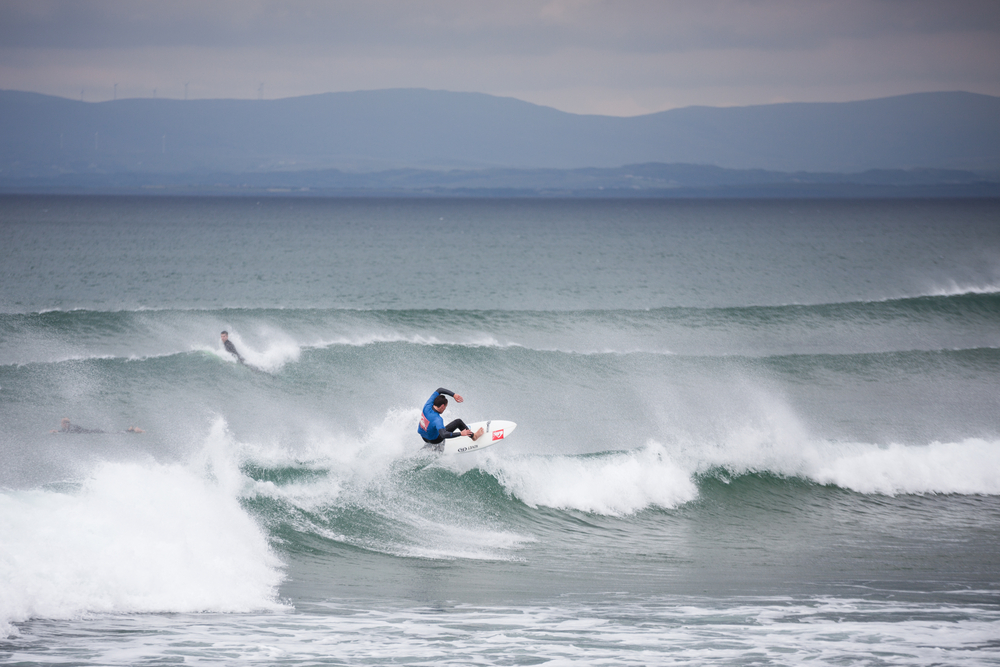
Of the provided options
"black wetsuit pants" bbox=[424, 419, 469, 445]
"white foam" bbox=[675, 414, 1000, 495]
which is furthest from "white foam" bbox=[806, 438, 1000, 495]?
"black wetsuit pants" bbox=[424, 419, 469, 445]

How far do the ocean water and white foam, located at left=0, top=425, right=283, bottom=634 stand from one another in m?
0.04

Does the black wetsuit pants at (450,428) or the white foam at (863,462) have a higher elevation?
the black wetsuit pants at (450,428)

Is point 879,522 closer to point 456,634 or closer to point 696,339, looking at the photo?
point 456,634

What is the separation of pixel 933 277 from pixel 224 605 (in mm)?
48148

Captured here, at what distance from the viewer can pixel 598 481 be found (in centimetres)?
1474

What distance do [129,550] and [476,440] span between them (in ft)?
19.5

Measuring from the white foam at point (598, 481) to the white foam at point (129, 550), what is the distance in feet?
15.4

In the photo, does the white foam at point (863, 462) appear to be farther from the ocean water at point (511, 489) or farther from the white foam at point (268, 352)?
the white foam at point (268, 352)

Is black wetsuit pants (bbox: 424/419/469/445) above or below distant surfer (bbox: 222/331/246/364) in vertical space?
below

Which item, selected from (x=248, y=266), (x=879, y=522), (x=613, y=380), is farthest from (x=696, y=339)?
(x=248, y=266)

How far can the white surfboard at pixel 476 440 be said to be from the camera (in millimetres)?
14297

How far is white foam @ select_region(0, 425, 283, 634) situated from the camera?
9297 mm

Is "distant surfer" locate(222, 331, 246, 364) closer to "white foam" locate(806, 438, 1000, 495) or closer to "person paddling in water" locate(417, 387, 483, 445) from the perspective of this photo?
"person paddling in water" locate(417, 387, 483, 445)

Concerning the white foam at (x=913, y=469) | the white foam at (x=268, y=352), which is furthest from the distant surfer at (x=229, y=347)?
the white foam at (x=913, y=469)
